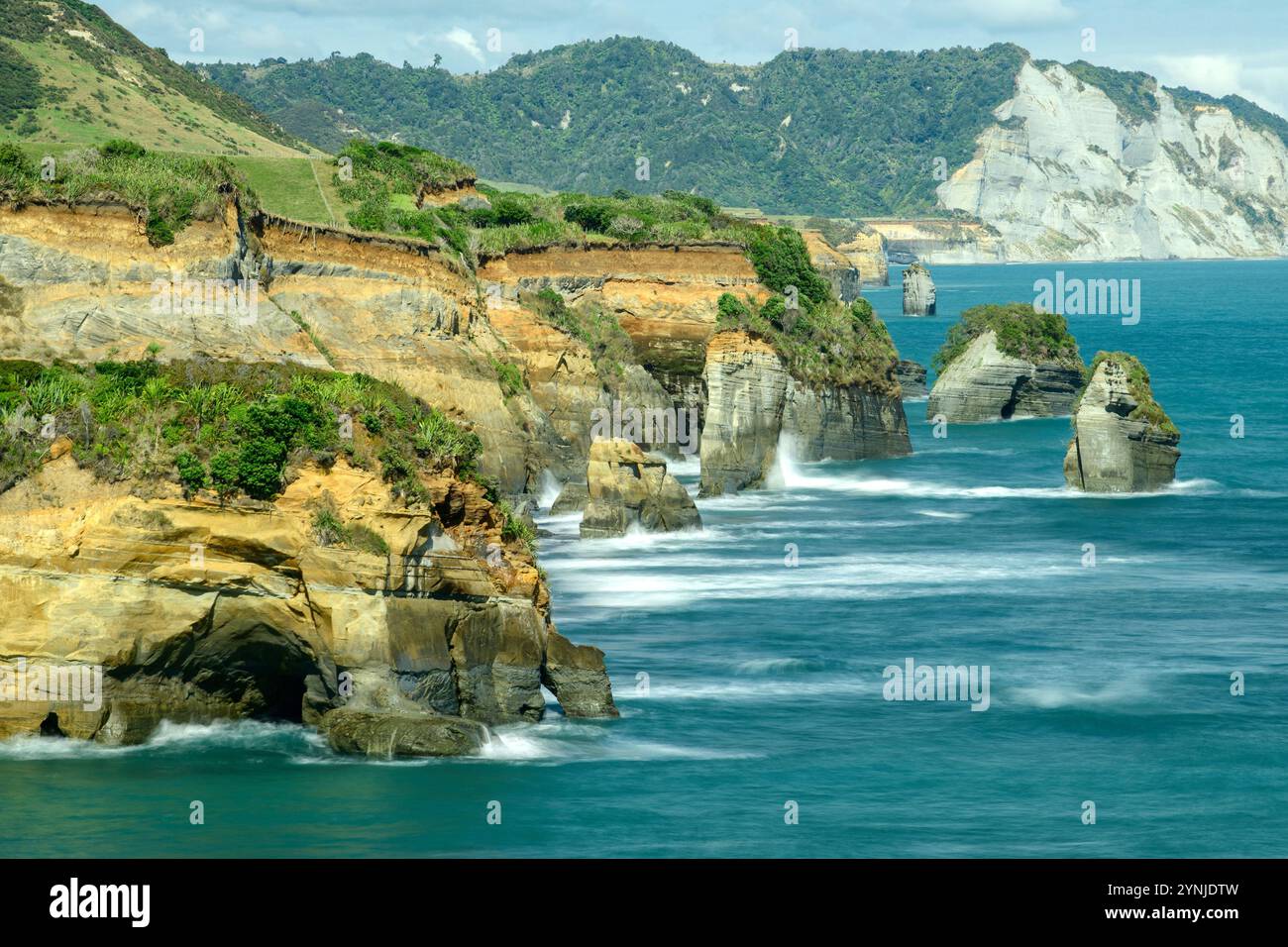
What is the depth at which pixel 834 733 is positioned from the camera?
43.3 metres

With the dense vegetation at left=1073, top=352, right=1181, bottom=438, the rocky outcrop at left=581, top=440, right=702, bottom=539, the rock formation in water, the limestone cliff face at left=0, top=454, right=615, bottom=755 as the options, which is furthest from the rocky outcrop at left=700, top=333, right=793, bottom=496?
the limestone cliff face at left=0, top=454, right=615, bottom=755

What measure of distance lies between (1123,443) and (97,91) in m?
86.4

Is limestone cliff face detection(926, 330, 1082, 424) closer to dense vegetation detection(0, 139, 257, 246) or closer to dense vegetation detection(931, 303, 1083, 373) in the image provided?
dense vegetation detection(931, 303, 1083, 373)

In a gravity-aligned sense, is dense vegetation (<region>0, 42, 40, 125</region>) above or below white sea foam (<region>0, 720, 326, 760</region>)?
above

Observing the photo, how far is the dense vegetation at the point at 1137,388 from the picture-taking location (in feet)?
249

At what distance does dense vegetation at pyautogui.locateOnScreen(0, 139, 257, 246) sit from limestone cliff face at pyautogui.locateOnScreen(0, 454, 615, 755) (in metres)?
16.0

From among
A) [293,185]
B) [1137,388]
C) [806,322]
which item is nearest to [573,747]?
[1137,388]

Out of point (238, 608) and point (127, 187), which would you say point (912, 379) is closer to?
point (127, 187)

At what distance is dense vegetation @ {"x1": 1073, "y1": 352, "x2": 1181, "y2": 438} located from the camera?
76.0 metres

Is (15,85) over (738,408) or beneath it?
over

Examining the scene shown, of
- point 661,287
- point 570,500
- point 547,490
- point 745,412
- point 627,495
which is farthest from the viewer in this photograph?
point 661,287

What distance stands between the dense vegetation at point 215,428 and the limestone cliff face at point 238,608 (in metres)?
0.45

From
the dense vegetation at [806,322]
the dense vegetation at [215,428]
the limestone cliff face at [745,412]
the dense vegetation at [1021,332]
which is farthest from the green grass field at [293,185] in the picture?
the dense vegetation at [215,428]

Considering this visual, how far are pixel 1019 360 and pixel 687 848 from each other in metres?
84.5
